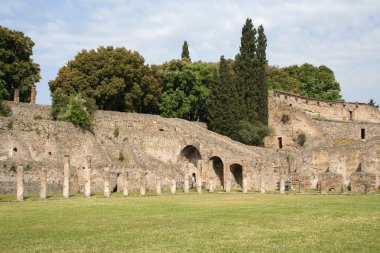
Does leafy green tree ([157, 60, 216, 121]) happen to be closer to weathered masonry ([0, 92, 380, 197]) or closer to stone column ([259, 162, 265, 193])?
weathered masonry ([0, 92, 380, 197])

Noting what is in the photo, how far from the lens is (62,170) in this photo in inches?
1499

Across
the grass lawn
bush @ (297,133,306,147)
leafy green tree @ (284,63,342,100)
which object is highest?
leafy green tree @ (284,63,342,100)

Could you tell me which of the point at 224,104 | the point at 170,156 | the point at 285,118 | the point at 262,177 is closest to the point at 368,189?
the point at 262,177

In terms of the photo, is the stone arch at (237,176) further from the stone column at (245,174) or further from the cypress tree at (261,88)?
the cypress tree at (261,88)

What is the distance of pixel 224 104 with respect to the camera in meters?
53.6

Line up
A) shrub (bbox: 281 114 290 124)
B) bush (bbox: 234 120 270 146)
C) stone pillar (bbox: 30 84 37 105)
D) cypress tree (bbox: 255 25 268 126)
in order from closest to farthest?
stone pillar (bbox: 30 84 37 105) < bush (bbox: 234 120 270 146) < cypress tree (bbox: 255 25 268 126) < shrub (bbox: 281 114 290 124)

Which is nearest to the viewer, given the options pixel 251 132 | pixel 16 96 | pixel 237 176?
pixel 16 96

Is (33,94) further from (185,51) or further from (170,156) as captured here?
(185,51)

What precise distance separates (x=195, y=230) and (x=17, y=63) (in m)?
38.0

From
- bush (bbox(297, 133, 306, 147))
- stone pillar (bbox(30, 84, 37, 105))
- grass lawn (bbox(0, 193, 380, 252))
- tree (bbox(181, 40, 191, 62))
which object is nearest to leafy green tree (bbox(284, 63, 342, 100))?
tree (bbox(181, 40, 191, 62))

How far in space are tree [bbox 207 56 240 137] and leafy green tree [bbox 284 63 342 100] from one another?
2646cm

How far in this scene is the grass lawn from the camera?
1261cm

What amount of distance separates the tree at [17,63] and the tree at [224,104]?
16.8 metres

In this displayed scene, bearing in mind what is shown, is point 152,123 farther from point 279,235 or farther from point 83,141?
point 279,235
